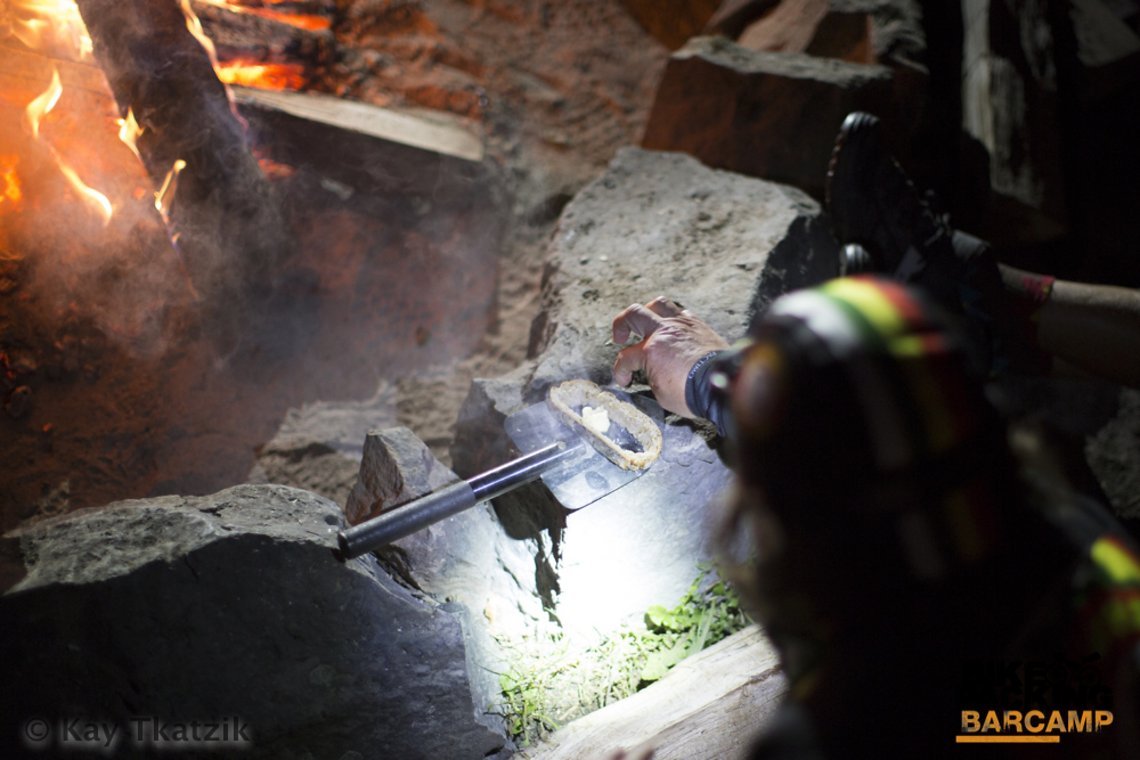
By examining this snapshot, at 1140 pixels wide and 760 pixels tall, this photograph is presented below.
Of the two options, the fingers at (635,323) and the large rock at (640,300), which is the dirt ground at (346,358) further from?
the fingers at (635,323)

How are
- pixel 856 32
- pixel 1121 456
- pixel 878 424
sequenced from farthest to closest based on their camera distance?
pixel 856 32
pixel 1121 456
pixel 878 424

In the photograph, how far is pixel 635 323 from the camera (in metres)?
2.45

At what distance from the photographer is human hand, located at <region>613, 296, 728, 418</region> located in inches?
87.7

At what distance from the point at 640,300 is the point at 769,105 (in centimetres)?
219

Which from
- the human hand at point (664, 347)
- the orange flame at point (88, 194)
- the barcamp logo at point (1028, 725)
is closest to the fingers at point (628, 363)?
the human hand at point (664, 347)

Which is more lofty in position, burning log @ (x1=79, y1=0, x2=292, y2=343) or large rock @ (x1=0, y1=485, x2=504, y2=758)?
burning log @ (x1=79, y1=0, x2=292, y2=343)

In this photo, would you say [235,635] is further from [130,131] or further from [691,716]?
[130,131]

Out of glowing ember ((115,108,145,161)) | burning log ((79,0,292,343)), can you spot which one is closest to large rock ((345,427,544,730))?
burning log ((79,0,292,343))

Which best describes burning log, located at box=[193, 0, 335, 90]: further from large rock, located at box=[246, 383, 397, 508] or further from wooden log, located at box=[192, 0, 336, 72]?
large rock, located at box=[246, 383, 397, 508]

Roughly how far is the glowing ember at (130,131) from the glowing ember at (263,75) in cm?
83

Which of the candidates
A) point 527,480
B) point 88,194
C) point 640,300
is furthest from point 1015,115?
point 88,194

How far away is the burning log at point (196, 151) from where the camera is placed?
9.79ft

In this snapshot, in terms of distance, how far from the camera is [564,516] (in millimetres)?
2199

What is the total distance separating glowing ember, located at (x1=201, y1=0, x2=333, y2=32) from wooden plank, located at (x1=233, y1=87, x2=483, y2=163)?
31.0 inches
